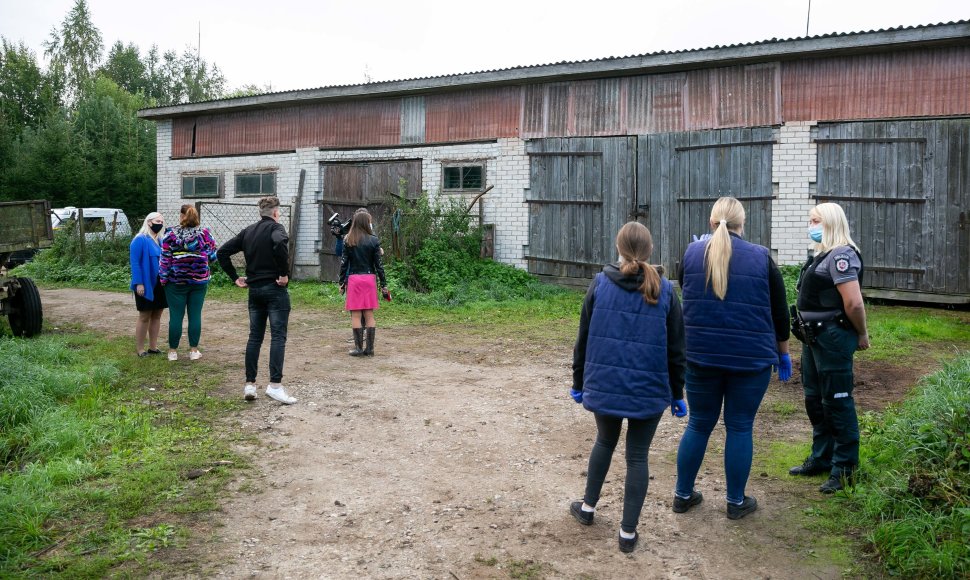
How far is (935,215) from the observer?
11773mm

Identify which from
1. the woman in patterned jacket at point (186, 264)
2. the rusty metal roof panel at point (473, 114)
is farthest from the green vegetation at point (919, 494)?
the rusty metal roof panel at point (473, 114)

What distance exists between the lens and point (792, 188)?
1279 cm

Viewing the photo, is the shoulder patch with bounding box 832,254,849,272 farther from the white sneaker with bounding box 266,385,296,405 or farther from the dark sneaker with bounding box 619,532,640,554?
the white sneaker with bounding box 266,385,296,405

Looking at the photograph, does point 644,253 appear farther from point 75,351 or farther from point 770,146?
point 770,146

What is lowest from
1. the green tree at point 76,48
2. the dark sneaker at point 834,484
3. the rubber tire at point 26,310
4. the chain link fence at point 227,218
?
the dark sneaker at point 834,484

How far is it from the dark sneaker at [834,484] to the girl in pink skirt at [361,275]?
5699 millimetres

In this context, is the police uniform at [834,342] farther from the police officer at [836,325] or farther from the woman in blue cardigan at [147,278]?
the woman in blue cardigan at [147,278]

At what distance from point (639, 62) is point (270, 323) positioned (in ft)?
30.7

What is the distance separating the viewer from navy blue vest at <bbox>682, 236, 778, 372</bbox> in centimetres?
423

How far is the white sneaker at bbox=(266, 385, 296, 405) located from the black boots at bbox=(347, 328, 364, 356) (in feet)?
7.31

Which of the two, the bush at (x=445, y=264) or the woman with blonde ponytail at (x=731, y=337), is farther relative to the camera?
the bush at (x=445, y=264)

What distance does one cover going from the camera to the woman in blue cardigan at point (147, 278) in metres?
8.62

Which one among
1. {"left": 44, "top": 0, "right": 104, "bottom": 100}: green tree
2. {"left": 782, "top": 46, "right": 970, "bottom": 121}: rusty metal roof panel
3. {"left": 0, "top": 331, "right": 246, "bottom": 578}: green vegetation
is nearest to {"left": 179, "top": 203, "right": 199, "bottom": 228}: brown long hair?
{"left": 0, "top": 331, "right": 246, "bottom": 578}: green vegetation

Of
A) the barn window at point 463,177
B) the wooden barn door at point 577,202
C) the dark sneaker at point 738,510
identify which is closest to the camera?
the dark sneaker at point 738,510
